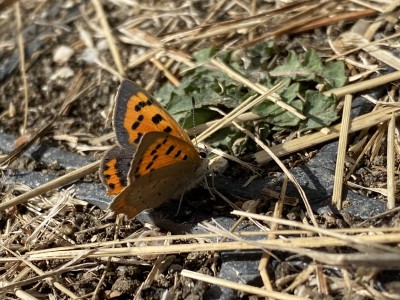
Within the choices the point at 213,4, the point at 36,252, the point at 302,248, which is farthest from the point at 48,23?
the point at 302,248

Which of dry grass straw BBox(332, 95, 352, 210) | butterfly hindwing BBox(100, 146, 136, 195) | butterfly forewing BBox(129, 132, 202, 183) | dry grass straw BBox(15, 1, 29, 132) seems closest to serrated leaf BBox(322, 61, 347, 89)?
dry grass straw BBox(332, 95, 352, 210)

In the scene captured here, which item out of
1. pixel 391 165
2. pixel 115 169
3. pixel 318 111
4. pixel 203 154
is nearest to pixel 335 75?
pixel 318 111

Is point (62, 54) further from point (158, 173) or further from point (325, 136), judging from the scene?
point (325, 136)

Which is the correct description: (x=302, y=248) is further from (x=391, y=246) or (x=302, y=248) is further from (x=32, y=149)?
(x=32, y=149)

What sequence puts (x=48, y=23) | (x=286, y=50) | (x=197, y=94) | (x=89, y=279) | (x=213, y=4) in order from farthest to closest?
1. (x=48, y=23)
2. (x=213, y=4)
3. (x=286, y=50)
4. (x=197, y=94)
5. (x=89, y=279)

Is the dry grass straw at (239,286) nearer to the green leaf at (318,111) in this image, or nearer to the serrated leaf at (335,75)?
the green leaf at (318,111)

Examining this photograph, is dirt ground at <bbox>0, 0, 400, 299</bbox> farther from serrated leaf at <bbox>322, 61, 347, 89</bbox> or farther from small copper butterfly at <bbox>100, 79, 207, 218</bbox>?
small copper butterfly at <bbox>100, 79, 207, 218</bbox>
